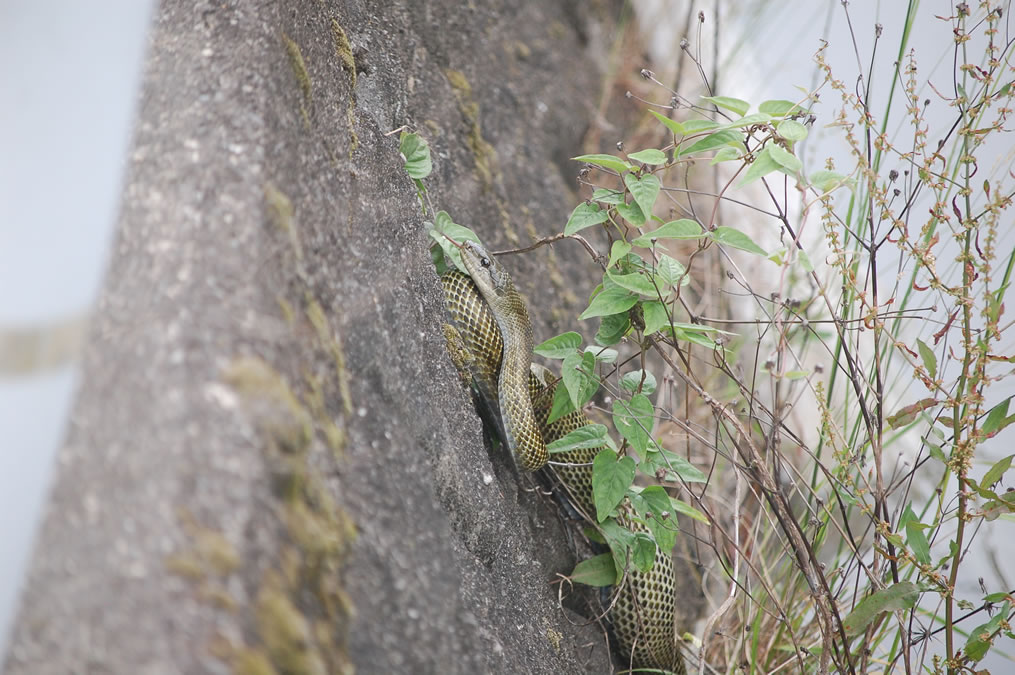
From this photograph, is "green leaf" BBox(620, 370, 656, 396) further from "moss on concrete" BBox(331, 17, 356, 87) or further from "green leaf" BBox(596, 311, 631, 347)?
"moss on concrete" BBox(331, 17, 356, 87)

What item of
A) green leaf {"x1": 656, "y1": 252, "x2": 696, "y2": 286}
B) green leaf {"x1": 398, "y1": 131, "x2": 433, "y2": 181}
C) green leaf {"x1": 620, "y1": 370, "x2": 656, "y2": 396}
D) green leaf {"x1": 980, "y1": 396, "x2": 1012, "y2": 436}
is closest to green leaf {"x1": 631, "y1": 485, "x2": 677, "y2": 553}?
green leaf {"x1": 620, "y1": 370, "x2": 656, "y2": 396}

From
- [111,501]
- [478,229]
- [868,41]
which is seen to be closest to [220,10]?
[111,501]

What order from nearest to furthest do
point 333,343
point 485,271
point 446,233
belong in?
point 333,343, point 446,233, point 485,271

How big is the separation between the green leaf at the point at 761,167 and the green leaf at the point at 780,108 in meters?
0.11

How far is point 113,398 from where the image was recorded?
1.05m

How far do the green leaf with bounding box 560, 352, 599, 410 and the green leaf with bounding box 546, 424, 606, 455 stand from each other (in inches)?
2.8

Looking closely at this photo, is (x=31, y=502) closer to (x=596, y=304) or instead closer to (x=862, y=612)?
(x=596, y=304)

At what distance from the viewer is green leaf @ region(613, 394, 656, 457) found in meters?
1.89

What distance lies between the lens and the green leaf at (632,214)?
1806 millimetres

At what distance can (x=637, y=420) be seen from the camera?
6.21 ft

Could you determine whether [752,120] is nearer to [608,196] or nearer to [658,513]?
[608,196]

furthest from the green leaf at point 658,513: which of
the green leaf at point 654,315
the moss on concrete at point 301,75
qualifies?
the moss on concrete at point 301,75

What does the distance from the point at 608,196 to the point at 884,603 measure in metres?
1.25

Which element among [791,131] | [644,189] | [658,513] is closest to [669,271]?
[644,189]
